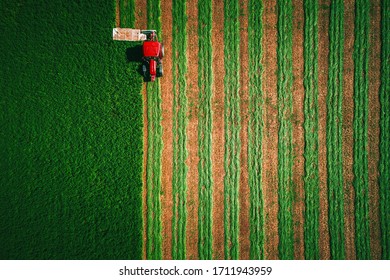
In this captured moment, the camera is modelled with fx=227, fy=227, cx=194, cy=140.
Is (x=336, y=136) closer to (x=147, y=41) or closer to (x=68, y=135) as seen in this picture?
(x=147, y=41)

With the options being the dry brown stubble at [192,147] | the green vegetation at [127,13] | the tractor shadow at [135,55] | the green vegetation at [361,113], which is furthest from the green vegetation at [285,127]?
the green vegetation at [127,13]

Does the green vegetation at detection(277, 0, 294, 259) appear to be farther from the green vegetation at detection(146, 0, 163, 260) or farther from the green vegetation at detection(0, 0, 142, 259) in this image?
the green vegetation at detection(0, 0, 142, 259)

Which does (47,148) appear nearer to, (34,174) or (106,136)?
(34,174)

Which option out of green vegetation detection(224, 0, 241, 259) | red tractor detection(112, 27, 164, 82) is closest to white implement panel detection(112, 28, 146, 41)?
red tractor detection(112, 27, 164, 82)

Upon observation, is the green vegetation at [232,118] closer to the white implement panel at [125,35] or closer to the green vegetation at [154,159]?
the green vegetation at [154,159]

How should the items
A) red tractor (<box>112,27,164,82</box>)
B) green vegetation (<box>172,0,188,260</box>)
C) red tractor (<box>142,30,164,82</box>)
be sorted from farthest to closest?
green vegetation (<box>172,0,188,260</box>) → red tractor (<box>112,27,164,82</box>) → red tractor (<box>142,30,164,82</box>)

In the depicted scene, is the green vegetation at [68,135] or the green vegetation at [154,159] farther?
the green vegetation at [154,159]
